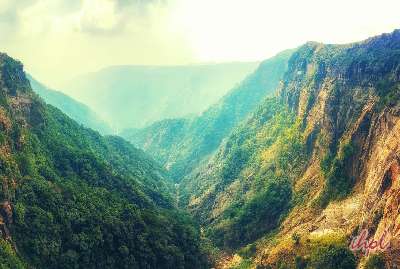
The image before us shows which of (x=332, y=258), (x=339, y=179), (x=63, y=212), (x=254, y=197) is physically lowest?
(x=332, y=258)

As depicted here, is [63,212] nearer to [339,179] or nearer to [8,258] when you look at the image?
[8,258]

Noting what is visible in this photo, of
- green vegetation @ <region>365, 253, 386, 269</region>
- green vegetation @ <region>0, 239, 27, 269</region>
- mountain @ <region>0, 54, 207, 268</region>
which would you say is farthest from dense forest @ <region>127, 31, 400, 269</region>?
green vegetation @ <region>0, 239, 27, 269</region>

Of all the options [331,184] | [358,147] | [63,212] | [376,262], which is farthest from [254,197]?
[376,262]

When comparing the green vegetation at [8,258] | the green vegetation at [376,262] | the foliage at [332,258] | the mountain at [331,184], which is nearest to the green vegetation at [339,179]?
the mountain at [331,184]

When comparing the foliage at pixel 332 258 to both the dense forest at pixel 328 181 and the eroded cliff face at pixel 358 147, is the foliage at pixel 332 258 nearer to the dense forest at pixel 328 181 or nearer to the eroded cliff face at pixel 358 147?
the dense forest at pixel 328 181

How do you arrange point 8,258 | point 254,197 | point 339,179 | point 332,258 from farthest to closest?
point 254,197 → point 339,179 → point 332,258 → point 8,258

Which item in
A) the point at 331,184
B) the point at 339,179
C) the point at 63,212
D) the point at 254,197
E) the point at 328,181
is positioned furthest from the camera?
the point at 254,197

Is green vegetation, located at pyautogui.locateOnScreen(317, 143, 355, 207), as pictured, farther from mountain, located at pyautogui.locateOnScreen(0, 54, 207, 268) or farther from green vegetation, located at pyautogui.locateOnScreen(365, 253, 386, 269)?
mountain, located at pyautogui.locateOnScreen(0, 54, 207, 268)
